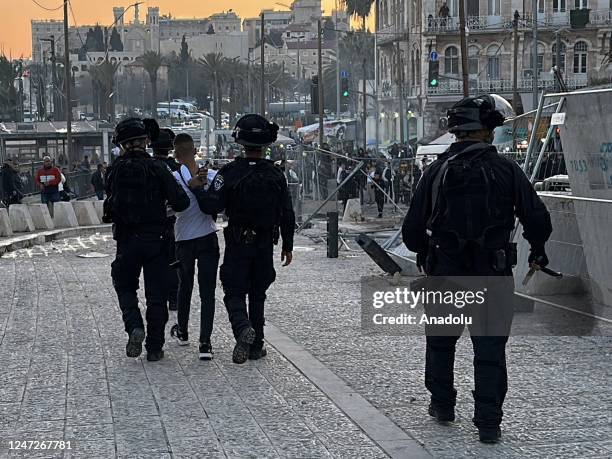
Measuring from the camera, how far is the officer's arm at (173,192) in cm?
827

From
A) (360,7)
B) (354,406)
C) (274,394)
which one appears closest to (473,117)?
(354,406)

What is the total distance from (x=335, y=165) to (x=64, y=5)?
18640mm

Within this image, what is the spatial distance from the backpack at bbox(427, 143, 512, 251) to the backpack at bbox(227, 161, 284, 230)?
221cm

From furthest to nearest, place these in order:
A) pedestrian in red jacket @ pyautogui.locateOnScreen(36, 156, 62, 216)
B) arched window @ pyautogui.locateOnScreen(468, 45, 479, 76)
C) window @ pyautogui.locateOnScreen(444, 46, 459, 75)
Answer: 1. window @ pyautogui.locateOnScreen(444, 46, 459, 75)
2. arched window @ pyautogui.locateOnScreen(468, 45, 479, 76)
3. pedestrian in red jacket @ pyautogui.locateOnScreen(36, 156, 62, 216)

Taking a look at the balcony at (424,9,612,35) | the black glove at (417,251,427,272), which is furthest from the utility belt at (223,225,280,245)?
the balcony at (424,9,612,35)

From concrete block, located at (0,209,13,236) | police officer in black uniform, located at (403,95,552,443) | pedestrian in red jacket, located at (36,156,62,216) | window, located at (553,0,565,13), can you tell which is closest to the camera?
police officer in black uniform, located at (403,95,552,443)

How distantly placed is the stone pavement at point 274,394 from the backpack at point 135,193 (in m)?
1.09

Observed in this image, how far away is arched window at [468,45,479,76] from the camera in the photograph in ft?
231

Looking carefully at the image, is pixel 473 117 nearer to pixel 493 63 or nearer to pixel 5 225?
pixel 5 225

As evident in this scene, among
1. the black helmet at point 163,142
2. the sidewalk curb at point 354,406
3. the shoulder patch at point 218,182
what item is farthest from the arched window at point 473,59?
the shoulder patch at point 218,182

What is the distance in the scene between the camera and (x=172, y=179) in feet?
27.2

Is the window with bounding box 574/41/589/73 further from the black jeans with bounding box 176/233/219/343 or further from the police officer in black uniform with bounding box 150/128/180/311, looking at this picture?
the black jeans with bounding box 176/233/219/343

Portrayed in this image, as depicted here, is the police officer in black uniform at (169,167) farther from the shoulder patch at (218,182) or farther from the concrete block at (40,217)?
the concrete block at (40,217)

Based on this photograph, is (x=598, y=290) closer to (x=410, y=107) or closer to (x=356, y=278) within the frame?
(x=356, y=278)
